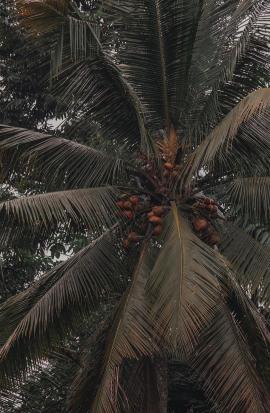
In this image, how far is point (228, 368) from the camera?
5.85 m

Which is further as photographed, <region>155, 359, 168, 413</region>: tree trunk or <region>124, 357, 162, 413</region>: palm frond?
<region>155, 359, 168, 413</region>: tree trunk

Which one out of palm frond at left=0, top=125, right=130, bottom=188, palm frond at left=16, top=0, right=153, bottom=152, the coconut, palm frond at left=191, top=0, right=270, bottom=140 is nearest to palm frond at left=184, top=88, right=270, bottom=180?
the coconut

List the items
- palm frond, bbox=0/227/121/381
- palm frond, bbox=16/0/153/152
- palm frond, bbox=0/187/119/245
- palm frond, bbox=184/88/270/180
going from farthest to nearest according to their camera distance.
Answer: palm frond, bbox=16/0/153/152
palm frond, bbox=0/227/121/381
palm frond, bbox=0/187/119/245
palm frond, bbox=184/88/270/180

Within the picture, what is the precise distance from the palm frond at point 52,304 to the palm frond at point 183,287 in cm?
101

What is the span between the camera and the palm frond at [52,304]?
6.20m

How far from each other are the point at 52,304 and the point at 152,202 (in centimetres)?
134

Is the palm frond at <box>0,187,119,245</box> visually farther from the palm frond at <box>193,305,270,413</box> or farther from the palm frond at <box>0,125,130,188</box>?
the palm frond at <box>193,305,270,413</box>

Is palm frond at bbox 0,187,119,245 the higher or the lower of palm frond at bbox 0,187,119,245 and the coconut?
the higher

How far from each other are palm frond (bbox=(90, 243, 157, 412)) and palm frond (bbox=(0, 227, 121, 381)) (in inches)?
24.4

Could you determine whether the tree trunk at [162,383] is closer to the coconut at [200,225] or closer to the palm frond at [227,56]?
the coconut at [200,225]

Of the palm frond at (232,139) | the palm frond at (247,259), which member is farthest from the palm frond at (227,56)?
the palm frond at (247,259)

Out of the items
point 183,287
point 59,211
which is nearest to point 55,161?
point 59,211

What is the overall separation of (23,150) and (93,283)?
139cm

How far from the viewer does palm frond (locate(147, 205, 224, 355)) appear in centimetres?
514
